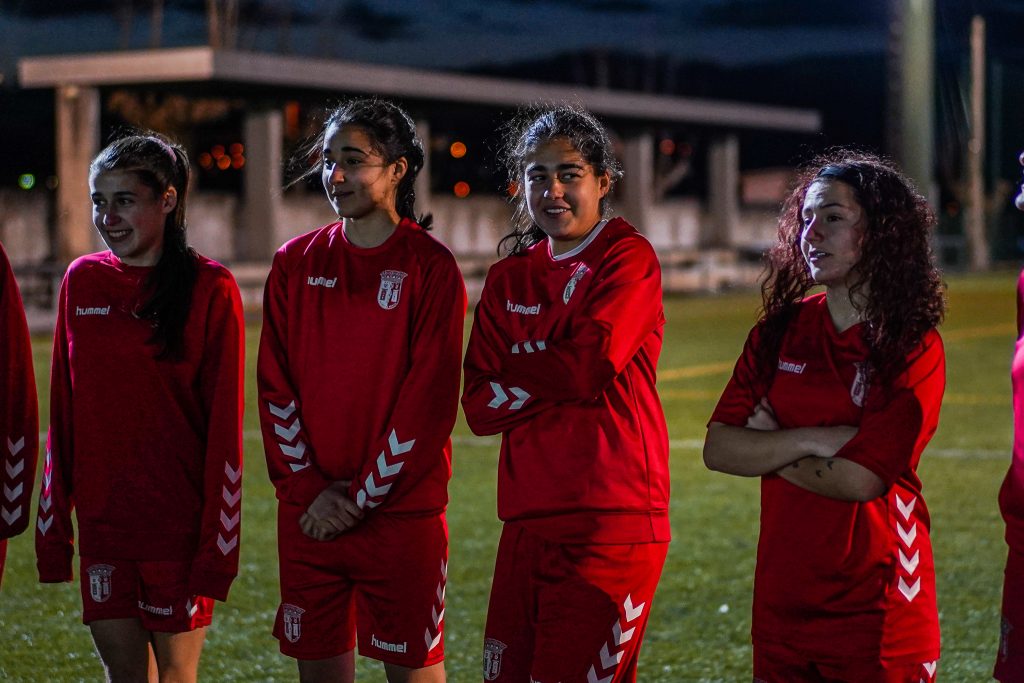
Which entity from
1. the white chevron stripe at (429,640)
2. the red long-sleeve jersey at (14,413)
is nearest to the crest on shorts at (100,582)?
the red long-sleeve jersey at (14,413)

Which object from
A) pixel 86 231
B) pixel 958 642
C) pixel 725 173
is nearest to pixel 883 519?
pixel 958 642

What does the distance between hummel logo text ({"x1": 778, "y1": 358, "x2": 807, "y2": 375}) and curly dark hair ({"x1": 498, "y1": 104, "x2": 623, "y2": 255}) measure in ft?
2.16

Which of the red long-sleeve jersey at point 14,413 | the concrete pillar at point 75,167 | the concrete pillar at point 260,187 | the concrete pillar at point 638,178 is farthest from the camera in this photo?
the concrete pillar at point 638,178

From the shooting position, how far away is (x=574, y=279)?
3424 millimetres

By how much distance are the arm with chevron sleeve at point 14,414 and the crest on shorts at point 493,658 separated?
4.37 feet

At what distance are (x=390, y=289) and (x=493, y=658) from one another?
95cm

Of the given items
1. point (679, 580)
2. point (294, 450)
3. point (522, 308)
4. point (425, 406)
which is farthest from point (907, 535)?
point (679, 580)

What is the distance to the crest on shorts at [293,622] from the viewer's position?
351 cm

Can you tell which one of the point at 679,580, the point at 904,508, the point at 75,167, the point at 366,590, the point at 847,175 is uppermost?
the point at 75,167

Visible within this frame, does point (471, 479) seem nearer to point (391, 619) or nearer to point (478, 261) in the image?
point (391, 619)

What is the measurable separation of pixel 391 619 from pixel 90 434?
94 centimetres

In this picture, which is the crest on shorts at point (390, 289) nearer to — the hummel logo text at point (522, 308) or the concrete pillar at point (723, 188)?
the hummel logo text at point (522, 308)

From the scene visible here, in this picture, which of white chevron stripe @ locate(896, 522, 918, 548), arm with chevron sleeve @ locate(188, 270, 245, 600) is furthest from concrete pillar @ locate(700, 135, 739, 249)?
white chevron stripe @ locate(896, 522, 918, 548)

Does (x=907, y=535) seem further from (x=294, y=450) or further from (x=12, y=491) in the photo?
(x=12, y=491)
